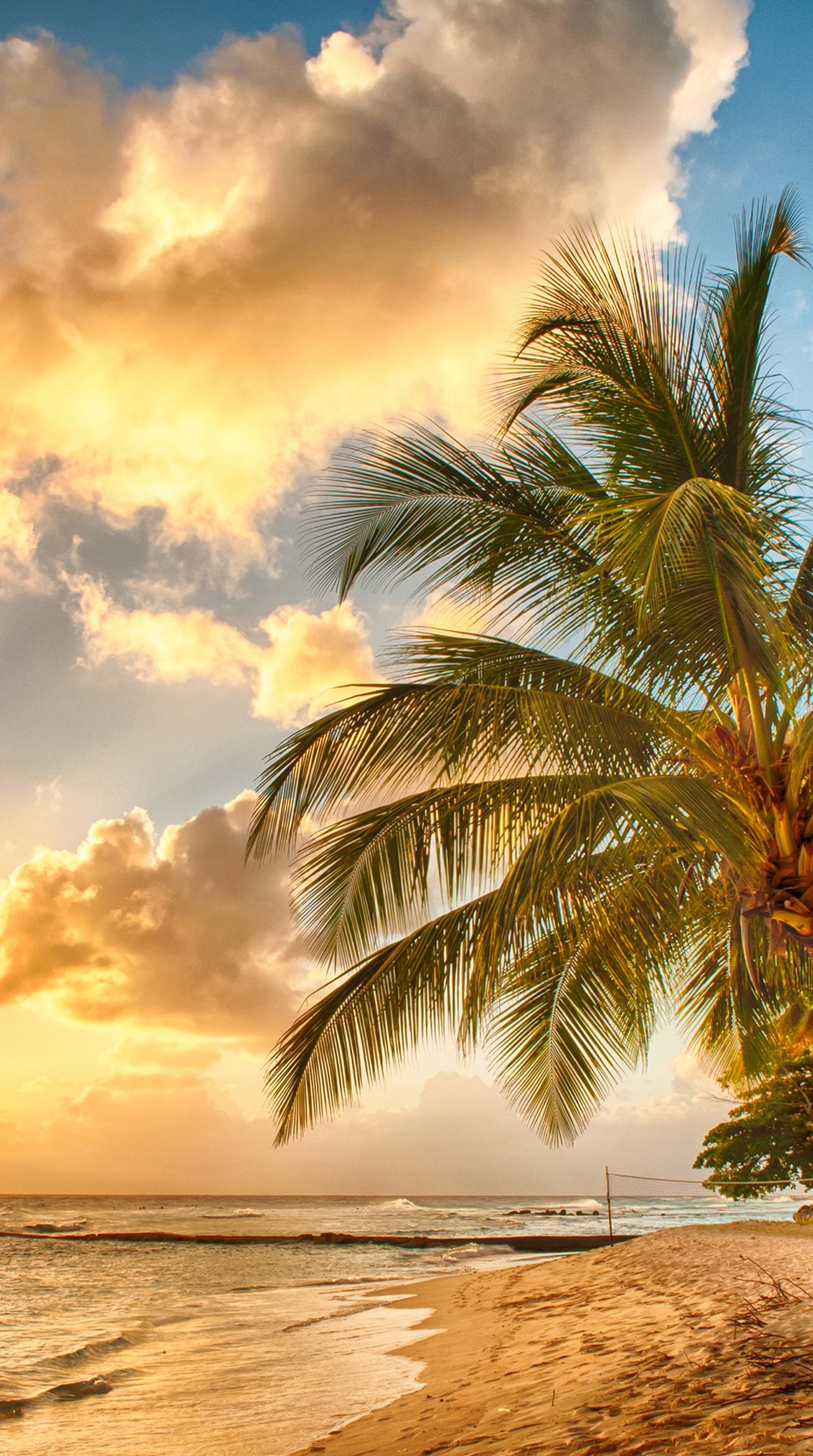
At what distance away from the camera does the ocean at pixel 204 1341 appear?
635cm

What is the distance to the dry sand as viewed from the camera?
3145mm

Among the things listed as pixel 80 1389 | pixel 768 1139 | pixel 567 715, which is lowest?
pixel 80 1389

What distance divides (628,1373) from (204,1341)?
883 centimetres

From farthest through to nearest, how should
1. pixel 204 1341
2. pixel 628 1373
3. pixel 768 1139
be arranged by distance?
pixel 768 1139, pixel 204 1341, pixel 628 1373

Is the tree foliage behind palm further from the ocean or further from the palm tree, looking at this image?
the palm tree

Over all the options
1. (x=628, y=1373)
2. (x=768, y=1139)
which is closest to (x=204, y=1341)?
(x=628, y=1373)

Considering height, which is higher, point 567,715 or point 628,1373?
point 567,715

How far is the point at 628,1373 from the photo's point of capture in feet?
14.5

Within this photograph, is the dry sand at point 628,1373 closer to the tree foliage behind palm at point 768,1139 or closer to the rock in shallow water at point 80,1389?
the rock in shallow water at point 80,1389

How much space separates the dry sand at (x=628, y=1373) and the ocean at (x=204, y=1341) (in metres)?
0.79

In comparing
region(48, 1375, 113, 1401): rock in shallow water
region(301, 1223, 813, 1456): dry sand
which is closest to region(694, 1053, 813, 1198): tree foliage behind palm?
region(301, 1223, 813, 1456): dry sand

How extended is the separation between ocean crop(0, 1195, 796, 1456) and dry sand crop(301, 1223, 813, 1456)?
787mm

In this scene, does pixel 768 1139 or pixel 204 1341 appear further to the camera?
pixel 768 1139

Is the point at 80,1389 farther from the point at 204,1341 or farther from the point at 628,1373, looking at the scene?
the point at 628,1373
